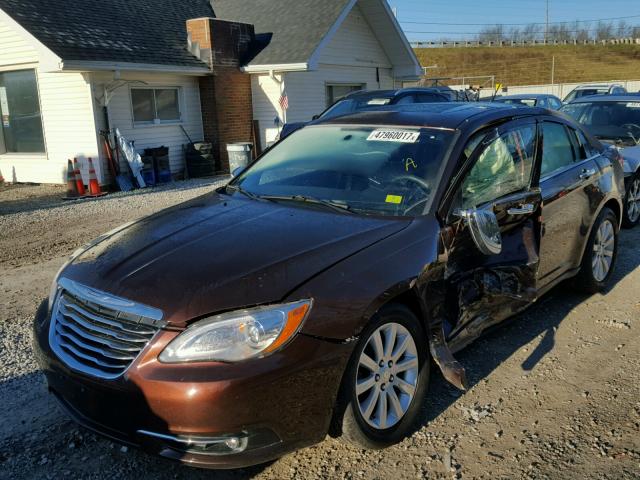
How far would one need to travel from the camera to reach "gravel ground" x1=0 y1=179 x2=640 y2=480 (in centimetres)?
299

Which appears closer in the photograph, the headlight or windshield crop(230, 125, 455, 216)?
the headlight

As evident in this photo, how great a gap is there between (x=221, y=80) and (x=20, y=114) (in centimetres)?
492

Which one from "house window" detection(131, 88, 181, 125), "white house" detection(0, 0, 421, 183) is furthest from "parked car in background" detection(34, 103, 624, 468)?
"house window" detection(131, 88, 181, 125)

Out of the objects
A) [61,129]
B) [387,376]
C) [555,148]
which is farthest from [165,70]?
[387,376]

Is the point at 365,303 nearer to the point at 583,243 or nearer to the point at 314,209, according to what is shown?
the point at 314,209

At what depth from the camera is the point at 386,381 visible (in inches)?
121

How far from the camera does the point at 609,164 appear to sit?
5.45 meters

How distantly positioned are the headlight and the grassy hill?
6545 centimetres

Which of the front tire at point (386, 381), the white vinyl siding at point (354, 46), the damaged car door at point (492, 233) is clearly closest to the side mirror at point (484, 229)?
the damaged car door at point (492, 233)

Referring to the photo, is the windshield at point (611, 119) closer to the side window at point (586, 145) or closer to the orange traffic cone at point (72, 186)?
the side window at point (586, 145)

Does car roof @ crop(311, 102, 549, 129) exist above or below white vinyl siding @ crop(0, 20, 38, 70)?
below

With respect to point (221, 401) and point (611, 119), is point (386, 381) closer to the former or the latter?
point (221, 401)

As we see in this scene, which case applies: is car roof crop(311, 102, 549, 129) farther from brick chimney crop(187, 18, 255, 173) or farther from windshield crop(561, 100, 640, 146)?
brick chimney crop(187, 18, 255, 173)

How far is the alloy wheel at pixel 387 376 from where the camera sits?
9.70 ft
